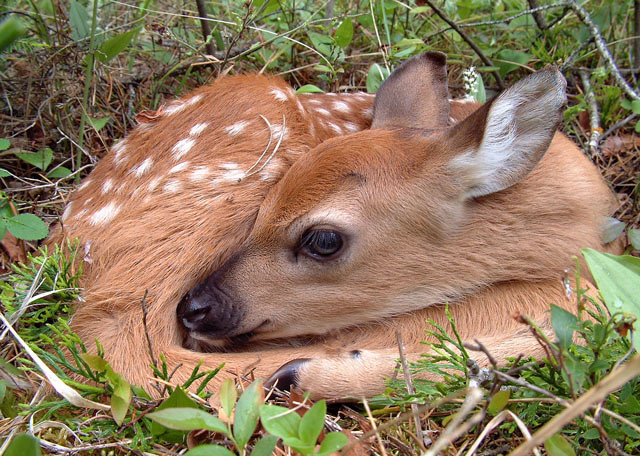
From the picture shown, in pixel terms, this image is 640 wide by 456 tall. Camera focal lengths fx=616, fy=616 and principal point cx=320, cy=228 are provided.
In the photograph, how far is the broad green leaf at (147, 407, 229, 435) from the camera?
1.45 meters

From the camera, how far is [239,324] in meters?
2.49

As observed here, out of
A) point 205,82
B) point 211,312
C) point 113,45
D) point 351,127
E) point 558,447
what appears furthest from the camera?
point 205,82

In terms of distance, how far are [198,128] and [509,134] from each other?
4.47 feet

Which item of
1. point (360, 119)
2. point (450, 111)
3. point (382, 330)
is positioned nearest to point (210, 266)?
point (382, 330)

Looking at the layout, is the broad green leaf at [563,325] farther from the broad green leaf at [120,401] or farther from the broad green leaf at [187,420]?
the broad green leaf at [120,401]

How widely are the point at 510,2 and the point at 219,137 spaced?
264cm

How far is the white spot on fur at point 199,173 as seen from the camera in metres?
2.63

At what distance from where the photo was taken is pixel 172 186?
262 cm

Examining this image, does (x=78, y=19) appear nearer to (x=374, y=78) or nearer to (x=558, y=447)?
(x=374, y=78)

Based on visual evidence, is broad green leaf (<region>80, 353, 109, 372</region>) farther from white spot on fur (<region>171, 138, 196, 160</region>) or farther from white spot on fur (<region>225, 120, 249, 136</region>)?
white spot on fur (<region>225, 120, 249, 136</region>)

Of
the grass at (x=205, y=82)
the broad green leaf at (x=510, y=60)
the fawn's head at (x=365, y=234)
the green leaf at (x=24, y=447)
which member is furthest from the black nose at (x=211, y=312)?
the broad green leaf at (x=510, y=60)

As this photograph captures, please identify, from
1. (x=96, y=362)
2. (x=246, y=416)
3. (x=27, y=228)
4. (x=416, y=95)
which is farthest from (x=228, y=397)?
(x=416, y=95)

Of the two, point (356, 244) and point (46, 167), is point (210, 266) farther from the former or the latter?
point (46, 167)

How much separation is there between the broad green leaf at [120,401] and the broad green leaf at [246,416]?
0.44 metres
